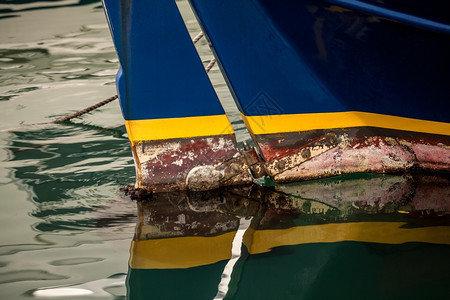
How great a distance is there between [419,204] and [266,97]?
2.33ft

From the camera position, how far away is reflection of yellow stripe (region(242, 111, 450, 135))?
2.65m

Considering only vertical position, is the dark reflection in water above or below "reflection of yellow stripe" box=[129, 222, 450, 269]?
above

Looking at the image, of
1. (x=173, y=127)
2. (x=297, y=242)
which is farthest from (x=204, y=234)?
(x=173, y=127)

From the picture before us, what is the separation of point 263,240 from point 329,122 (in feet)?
1.98

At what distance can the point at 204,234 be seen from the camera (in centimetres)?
243

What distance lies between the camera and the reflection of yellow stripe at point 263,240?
7.38ft

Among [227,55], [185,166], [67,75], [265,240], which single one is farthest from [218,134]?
[67,75]

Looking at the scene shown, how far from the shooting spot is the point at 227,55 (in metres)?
2.52

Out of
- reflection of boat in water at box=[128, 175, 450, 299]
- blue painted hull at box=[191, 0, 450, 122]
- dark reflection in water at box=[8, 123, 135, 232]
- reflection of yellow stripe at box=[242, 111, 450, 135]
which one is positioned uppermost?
blue painted hull at box=[191, 0, 450, 122]

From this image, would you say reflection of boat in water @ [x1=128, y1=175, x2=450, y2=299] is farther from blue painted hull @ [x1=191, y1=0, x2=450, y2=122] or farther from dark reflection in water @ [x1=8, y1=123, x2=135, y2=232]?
blue painted hull @ [x1=191, y1=0, x2=450, y2=122]

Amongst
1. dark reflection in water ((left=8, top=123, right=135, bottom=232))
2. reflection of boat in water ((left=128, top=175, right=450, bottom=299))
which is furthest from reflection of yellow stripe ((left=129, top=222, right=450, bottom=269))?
dark reflection in water ((left=8, top=123, right=135, bottom=232))

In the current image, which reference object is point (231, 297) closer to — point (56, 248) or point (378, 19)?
point (56, 248)

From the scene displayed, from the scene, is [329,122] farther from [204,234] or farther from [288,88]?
[204,234]

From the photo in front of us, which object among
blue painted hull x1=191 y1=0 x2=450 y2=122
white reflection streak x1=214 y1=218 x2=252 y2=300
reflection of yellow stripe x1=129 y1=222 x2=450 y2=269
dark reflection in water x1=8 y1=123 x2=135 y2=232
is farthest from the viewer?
dark reflection in water x1=8 y1=123 x2=135 y2=232
